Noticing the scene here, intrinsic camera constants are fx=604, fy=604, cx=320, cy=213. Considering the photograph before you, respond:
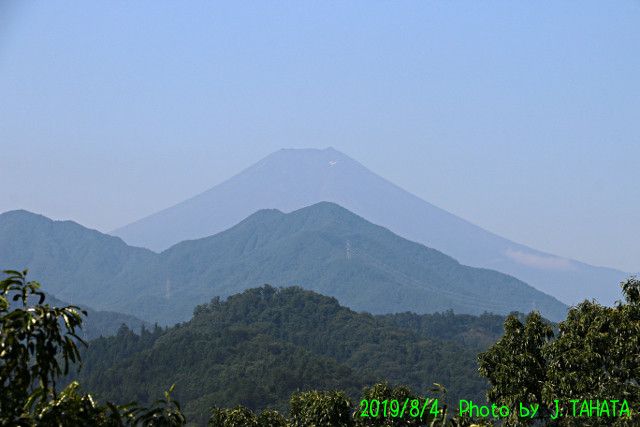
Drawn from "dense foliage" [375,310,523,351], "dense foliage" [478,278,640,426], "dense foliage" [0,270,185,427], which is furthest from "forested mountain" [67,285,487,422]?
"dense foliage" [0,270,185,427]

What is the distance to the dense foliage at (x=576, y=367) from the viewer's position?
1391 centimetres

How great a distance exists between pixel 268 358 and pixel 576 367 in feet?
314

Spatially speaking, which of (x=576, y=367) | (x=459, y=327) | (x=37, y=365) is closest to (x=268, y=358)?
(x=459, y=327)

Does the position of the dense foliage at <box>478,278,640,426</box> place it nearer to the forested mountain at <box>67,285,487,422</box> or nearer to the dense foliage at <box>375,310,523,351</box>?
the forested mountain at <box>67,285,487,422</box>

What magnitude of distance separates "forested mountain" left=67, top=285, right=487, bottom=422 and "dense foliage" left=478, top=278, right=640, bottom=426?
70010 millimetres

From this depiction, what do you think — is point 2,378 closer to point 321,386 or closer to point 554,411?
point 554,411

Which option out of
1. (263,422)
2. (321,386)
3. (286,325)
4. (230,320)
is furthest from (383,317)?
(263,422)

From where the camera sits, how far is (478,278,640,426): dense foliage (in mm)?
13906

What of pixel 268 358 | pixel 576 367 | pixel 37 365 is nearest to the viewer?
pixel 37 365

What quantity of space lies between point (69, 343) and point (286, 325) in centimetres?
13131

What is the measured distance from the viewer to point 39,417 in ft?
23.1

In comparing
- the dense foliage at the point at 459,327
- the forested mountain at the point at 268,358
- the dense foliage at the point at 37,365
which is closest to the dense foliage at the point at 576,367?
the dense foliage at the point at 37,365

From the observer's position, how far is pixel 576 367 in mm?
14719

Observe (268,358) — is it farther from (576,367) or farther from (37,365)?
(37,365)
